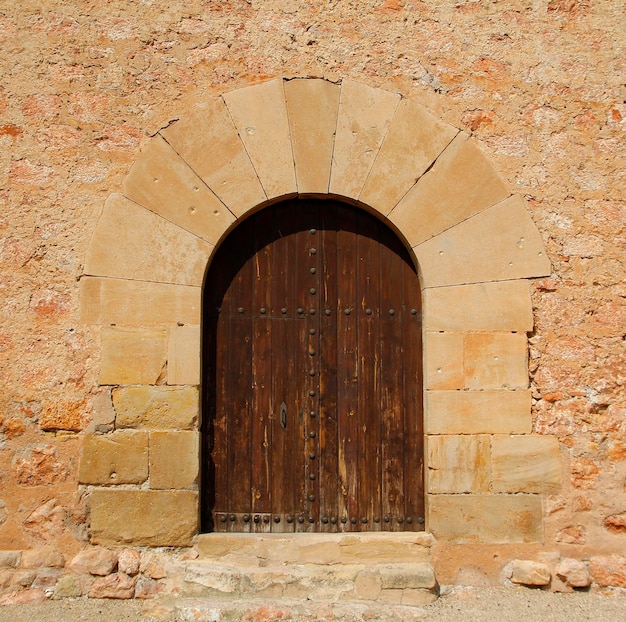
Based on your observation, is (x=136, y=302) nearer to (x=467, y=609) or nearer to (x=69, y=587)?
(x=69, y=587)

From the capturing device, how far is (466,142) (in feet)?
13.1

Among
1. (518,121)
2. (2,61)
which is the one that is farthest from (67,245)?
(518,121)

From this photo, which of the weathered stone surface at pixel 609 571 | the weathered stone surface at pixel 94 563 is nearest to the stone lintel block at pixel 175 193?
the weathered stone surface at pixel 94 563

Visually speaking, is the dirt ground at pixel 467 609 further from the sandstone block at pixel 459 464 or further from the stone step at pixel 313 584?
the sandstone block at pixel 459 464

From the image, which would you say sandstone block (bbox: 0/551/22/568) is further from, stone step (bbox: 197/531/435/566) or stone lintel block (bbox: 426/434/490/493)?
stone lintel block (bbox: 426/434/490/493)

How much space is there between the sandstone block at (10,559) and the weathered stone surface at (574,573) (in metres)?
2.70

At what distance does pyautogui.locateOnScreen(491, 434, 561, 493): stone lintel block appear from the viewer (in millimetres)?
3807

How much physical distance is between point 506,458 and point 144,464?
185 centimetres

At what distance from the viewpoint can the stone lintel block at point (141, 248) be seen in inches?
150

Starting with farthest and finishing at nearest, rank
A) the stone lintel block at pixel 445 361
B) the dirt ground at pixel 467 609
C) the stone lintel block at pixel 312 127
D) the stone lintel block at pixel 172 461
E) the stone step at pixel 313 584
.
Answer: the stone lintel block at pixel 312 127, the stone lintel block at pixel 445 361, the stone lintel block at pixel 172 461, the stone step at pixel 313 584, the dirt ground at pixel 467 609

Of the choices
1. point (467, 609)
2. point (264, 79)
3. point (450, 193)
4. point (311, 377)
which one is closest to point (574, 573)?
point (467, 609)

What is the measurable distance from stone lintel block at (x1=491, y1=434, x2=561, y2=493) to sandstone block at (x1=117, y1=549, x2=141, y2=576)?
1836 millimetres

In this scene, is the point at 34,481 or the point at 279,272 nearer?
the point at 34,481

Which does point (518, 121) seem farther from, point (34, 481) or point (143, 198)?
point (34, 481)
